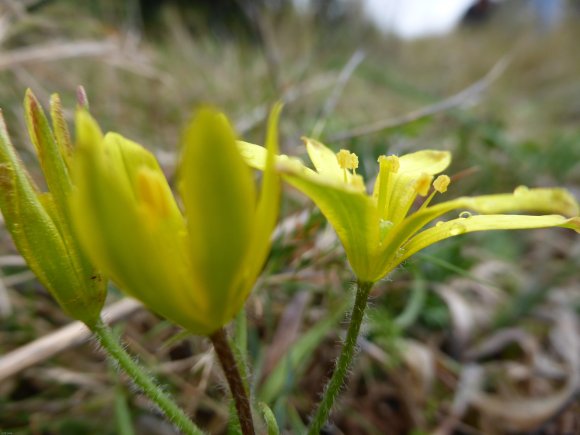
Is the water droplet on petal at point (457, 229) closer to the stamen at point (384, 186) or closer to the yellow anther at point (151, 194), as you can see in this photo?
the stamen at point (384, 186)

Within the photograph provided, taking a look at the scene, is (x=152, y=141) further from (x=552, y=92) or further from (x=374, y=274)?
(x=552, y=92)

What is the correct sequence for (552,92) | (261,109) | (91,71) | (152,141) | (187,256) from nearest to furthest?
(187,256) < (261,109) < (152,141) < (91,71) < (552,92)

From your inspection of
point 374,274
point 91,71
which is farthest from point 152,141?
point 374,274

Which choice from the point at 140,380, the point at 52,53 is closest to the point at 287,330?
the point at 140,380

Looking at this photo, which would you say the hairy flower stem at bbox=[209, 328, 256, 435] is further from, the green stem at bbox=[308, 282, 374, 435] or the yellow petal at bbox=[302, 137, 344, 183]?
the yellow petal at bbox=[302, 137, 344, 183]

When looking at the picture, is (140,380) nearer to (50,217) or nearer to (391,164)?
(50,217)

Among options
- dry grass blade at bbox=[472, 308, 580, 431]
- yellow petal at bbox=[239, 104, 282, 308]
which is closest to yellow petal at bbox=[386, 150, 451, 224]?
yellow petal at bbox=[239, 104, 282, 308]

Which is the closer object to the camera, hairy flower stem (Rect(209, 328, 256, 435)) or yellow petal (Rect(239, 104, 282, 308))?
yellow petal (Rect(239, 104, 282, 308))
